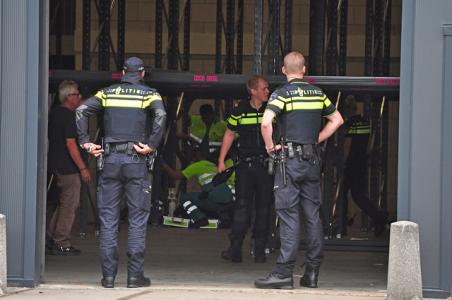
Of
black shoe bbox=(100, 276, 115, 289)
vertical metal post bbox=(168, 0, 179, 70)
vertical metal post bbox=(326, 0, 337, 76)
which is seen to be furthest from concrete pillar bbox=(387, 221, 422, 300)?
vertical metal post bbox=(168, 0, 179, 70)

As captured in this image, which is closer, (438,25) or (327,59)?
(438,25)

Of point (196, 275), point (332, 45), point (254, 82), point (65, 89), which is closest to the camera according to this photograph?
point (196, 275)

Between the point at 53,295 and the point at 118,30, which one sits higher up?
the point at 118,30

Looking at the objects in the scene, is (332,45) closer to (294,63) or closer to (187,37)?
(187,37)

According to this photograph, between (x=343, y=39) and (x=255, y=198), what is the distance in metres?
4.89

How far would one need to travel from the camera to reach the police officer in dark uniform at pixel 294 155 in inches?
340

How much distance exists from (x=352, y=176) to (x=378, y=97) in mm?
1161

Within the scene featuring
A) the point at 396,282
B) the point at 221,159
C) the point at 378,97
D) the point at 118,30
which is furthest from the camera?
the point at 118,30

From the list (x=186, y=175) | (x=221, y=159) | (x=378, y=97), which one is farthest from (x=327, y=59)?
(x=221, y=159)

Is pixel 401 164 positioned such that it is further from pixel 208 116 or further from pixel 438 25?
pixel 208 116

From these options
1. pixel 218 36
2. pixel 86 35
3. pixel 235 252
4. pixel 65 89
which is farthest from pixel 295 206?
pixel 218 36

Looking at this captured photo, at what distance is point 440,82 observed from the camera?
27.1 ft

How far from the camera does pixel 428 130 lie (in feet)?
27.2

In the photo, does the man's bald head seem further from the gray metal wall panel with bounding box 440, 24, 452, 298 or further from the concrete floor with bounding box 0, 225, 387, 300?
the concrete floor with bounding box 0, 225, 387, 300
